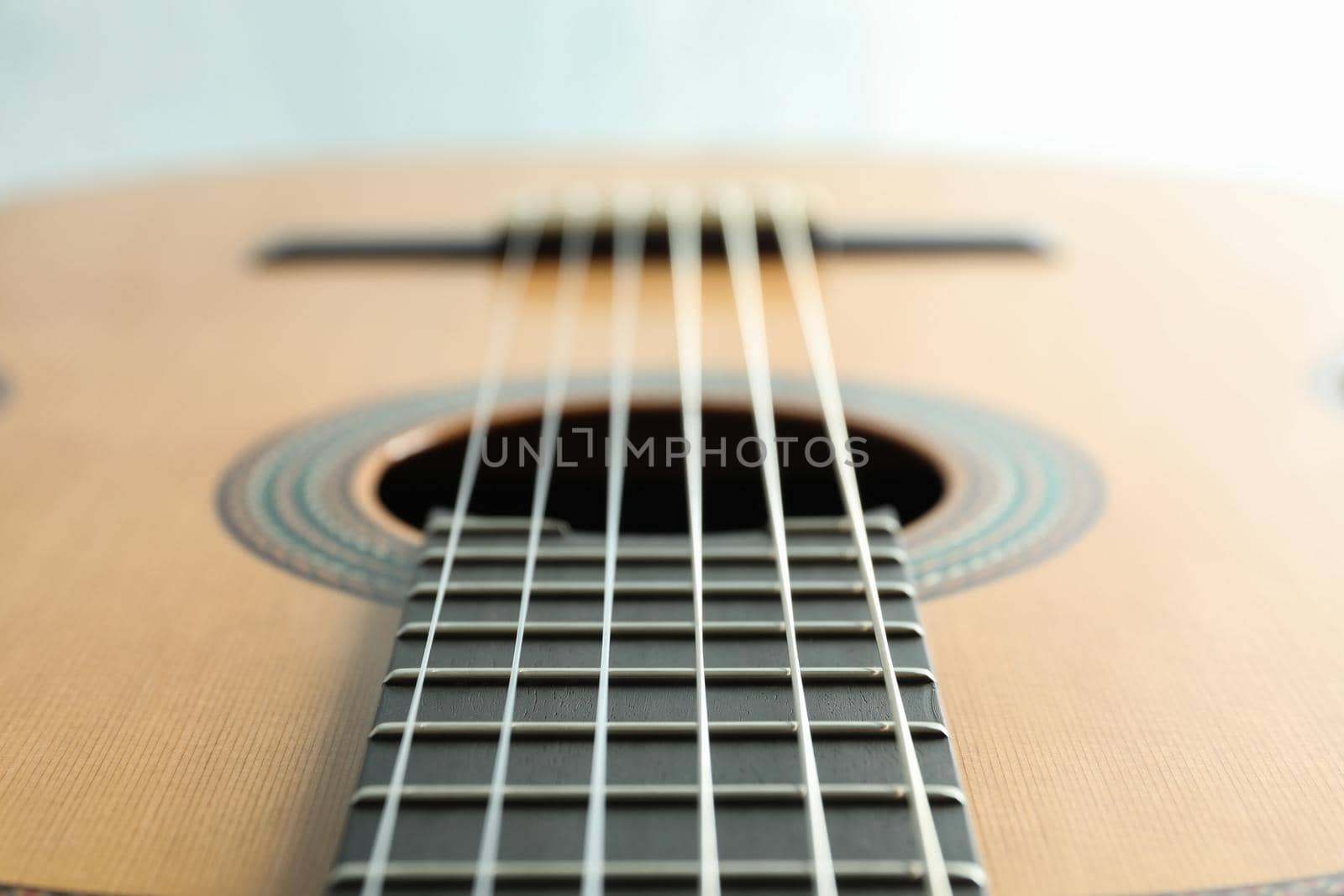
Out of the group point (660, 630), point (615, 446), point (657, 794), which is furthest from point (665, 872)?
point (615, 446)

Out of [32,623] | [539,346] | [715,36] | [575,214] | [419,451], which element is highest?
[715,36]

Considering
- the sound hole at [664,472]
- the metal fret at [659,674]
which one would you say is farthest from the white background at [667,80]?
the metal fret at [659,674]

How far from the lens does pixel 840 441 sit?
706 mm

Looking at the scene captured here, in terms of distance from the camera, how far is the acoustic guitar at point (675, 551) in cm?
40

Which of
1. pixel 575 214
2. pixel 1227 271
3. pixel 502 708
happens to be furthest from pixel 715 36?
pixel 502 708

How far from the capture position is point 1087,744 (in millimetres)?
449

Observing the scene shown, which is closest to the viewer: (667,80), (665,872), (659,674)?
(665,872)

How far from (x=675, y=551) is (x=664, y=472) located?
9.0 inches

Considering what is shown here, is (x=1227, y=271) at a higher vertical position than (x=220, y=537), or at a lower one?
higher

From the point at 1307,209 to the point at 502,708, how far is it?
94cm

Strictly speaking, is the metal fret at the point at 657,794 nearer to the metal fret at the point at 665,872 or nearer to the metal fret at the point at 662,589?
the metal fret at the point at 665,872

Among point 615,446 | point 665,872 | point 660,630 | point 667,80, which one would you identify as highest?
point 667,80

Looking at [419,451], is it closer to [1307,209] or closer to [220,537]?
[220,537]

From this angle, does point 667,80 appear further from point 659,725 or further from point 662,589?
point 659,725
